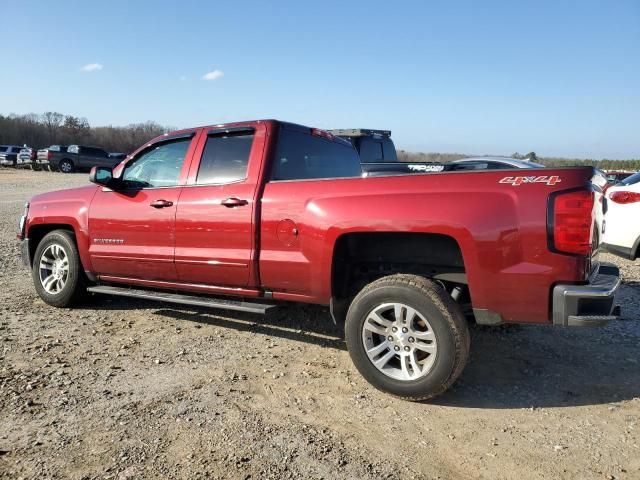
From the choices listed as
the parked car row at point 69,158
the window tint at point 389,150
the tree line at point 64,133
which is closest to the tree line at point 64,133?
the tree line at point 64,133

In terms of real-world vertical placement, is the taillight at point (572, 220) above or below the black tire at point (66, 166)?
below

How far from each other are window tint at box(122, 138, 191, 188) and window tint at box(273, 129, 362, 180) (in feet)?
3.27

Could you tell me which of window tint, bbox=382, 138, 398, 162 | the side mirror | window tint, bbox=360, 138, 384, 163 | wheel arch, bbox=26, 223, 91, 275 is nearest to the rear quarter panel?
the side mirror

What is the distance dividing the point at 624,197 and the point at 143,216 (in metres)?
5.82

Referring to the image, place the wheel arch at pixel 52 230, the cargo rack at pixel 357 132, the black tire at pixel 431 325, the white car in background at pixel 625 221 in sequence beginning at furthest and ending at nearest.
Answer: the cargo rack at pixel 357 132 → the white car in background at pixel 625 221 → the wheel arch at pixel 52 230 → the black tire at pixel 431 325

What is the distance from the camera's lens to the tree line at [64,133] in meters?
72.6

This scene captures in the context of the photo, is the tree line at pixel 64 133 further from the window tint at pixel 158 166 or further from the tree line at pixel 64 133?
the window tint at pixel 158 166

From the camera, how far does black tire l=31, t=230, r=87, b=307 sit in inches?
202

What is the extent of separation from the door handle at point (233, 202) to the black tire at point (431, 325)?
1.22m

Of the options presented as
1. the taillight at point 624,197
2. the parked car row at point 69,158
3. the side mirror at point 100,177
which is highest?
the parked car row at point 69,158

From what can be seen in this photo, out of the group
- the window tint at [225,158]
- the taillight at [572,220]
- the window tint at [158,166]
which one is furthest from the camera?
the window tint at [158,166]

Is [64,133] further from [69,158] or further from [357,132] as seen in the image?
[357,132]

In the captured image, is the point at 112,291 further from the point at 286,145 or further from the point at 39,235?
the point at 286,145

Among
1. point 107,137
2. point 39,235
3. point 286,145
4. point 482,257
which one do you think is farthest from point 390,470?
point 107,137
